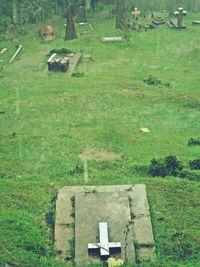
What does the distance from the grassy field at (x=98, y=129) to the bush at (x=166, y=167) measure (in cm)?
39

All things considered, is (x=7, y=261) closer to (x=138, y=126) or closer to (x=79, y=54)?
(x=138, y=126)

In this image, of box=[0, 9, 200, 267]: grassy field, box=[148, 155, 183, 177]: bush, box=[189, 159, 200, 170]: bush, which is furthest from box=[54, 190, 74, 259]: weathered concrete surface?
box=[189, 159, 200, 170]: bush

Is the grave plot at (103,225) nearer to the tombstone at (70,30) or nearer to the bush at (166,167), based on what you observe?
the bush at (166,167)

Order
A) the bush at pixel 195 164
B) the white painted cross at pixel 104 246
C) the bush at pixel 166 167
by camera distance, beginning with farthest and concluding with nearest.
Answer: the bush at pixel 195 164 < the bush at pixel 166 167 < the white painted cross at pixel 104 246

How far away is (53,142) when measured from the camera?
15.4m

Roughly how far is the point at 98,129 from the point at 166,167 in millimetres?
4032

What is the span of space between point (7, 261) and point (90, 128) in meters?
7.61

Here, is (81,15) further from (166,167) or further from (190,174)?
(190,174)

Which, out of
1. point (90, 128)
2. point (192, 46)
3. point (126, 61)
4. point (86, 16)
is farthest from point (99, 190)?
point (86, 16)

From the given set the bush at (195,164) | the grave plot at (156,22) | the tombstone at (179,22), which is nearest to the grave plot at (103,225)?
the bush at (195,164)

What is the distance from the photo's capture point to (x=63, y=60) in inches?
968

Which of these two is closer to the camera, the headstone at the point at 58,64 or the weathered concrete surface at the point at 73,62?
the headstone at the point at 58,64

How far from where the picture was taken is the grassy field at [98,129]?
10.7 meters

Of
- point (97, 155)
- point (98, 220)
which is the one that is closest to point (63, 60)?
point (97, 155)
